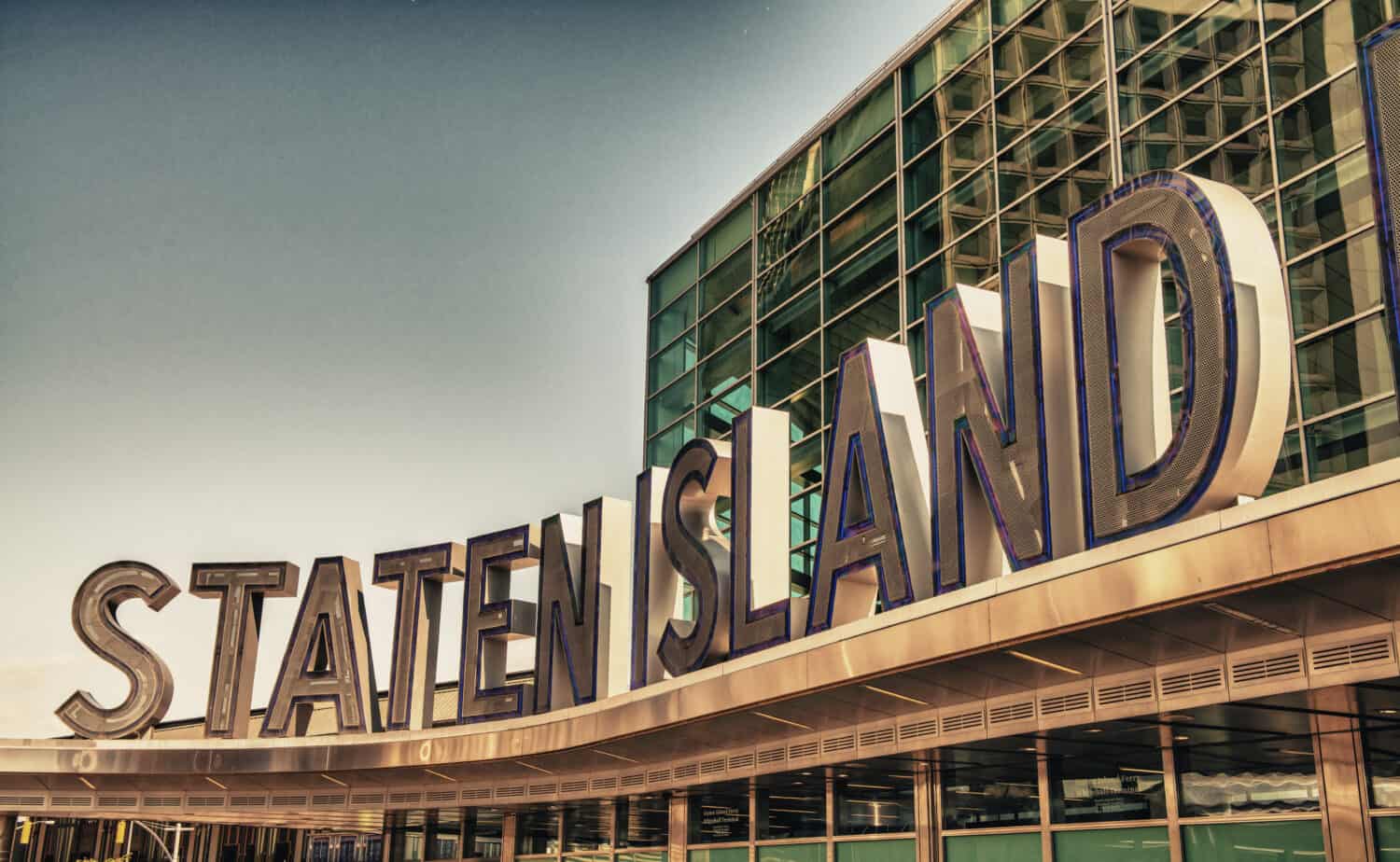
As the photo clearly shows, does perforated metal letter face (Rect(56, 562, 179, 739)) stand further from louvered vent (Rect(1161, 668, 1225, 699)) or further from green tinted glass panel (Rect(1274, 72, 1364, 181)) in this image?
green tinted glass panel (Rect(1274, 72, 1364, 181))

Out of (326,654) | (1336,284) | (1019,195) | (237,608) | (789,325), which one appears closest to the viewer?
(1336,284)

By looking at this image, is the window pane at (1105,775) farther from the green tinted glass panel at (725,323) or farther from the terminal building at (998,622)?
the green tinted glass panel at (725,323)

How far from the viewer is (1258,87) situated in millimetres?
19922

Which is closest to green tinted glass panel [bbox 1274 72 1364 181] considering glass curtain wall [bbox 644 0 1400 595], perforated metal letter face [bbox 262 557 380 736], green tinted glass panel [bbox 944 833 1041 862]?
glass curtain wall [bbox 644 0 1400 595]

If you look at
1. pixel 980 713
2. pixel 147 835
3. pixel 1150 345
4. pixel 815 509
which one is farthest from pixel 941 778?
pixel 147 835

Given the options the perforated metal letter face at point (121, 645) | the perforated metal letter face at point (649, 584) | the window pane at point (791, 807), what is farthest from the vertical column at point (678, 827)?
the perforated metal letter face at point (121, 645)

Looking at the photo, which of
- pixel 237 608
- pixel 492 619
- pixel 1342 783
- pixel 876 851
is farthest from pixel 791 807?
pixel 237 608

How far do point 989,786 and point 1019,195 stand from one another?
10728 millimetres

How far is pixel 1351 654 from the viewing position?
1195 cm

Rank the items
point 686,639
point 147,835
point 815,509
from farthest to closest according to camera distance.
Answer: point 147,835 → point 815,509 → point 686,639

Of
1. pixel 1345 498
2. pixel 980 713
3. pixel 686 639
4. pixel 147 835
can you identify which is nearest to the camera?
pixel 1345 498

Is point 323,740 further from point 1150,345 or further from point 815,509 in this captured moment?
point 1150,345

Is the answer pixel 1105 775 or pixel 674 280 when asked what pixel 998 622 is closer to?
pixel 1105 775

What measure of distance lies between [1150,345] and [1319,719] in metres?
4.02
